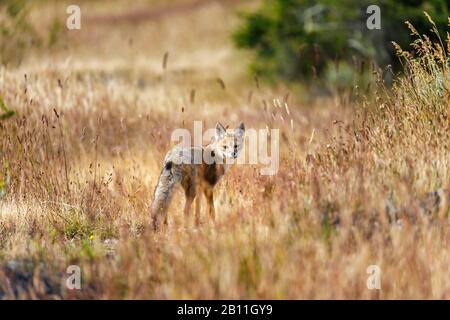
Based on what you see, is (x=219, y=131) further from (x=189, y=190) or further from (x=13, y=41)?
(x=13, y=41)

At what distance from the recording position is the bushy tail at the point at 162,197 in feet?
22.0

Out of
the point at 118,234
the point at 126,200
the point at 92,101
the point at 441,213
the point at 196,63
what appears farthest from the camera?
the point at 196,63

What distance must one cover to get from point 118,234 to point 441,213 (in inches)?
113

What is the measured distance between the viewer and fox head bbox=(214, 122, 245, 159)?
7375 millimetres

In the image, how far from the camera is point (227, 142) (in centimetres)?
743

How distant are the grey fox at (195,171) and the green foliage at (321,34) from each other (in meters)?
10.2

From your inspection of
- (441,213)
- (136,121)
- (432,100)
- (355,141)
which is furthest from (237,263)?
(136,121)

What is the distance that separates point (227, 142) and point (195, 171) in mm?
587

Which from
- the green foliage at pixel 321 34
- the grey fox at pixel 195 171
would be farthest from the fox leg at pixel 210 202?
the green foliage at pixel 321 34

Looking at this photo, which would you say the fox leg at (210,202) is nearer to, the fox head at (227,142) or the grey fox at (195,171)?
the grey fox at (195,171)

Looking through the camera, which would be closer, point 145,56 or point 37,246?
point 37,246

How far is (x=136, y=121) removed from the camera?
461 inches
